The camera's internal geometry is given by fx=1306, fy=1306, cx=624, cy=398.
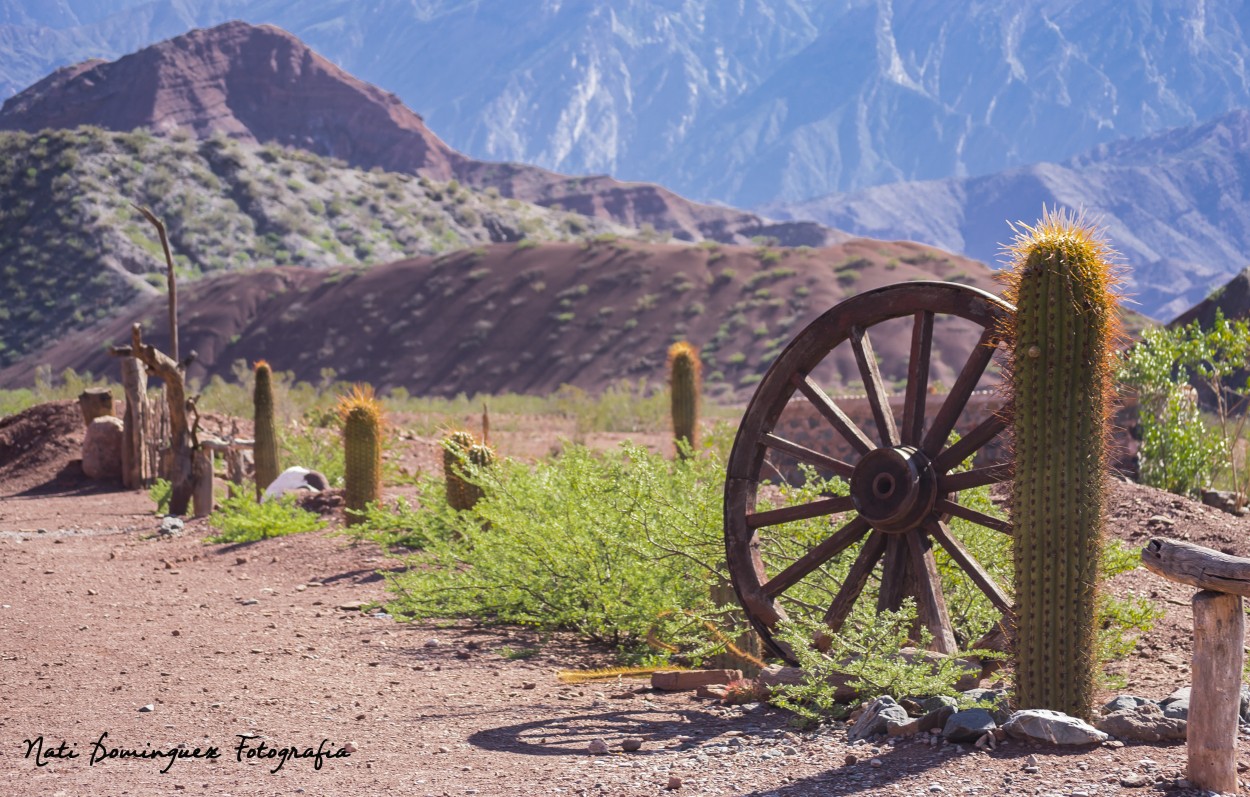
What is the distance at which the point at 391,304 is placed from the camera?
50469 mm

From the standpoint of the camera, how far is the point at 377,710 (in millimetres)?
5801

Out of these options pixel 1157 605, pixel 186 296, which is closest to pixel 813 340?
pixel 1157 605

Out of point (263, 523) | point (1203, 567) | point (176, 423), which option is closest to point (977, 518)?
point (1203, 567)

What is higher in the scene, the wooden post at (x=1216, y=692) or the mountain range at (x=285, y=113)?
the mountain range at (x=285, y=113)

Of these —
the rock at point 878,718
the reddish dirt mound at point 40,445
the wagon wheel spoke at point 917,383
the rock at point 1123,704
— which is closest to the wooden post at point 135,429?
the reddish dirt mound at point 40,445

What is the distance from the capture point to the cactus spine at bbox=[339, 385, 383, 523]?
Result: 11578 mm

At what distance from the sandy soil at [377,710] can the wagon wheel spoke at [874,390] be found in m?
1.36

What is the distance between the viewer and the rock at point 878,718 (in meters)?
5.04

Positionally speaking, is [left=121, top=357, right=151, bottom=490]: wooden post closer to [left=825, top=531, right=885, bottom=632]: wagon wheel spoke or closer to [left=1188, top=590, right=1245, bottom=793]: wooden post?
[left=825, top=531, right=885, bottom=632]: wagon wheel spoke

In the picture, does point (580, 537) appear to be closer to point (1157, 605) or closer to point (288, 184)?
point (1157, 605)

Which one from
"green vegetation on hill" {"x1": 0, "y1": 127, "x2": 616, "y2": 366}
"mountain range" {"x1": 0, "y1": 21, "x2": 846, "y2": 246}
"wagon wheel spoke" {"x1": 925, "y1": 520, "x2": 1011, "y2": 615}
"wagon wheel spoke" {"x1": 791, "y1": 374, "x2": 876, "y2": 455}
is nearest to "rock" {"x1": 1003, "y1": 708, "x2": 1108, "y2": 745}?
"wagon wheel spoke" {"x1": 925, "y1": 520, "x2": 1011, "y2": 615}

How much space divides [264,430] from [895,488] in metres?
9.52

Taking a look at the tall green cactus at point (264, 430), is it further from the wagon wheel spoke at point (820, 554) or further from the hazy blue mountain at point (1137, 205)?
the hazy blue mountain at point (1137, 205)

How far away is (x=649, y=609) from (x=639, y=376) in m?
34.7
